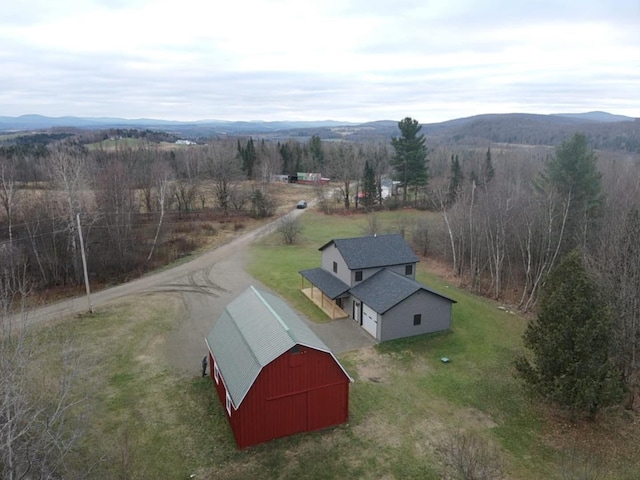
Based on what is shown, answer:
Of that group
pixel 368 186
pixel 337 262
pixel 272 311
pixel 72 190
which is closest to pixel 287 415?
pixel 272 311

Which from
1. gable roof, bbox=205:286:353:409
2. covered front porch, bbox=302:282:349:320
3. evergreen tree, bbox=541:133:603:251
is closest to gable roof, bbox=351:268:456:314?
covered front porch, bbox=302:282:349:320

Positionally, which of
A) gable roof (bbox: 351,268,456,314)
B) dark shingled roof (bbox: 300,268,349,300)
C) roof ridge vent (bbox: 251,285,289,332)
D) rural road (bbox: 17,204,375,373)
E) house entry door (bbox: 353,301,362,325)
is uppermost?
roof ridge vent (bbox: 251,285,289,332)

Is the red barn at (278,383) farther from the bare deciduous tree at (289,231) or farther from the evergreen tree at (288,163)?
the evergreen tree at (288,163)

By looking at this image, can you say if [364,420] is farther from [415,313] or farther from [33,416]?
[33,416]

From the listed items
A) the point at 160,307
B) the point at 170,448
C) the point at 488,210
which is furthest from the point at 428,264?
the point at 170,448

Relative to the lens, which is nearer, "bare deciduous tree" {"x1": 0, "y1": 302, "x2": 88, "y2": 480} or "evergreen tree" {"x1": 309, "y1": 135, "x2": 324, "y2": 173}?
"bare deciduous tree" {"x1": 0, "y1": 302, "x2": 88, "y2": 480}

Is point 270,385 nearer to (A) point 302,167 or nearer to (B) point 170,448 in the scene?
(B) point 170,448

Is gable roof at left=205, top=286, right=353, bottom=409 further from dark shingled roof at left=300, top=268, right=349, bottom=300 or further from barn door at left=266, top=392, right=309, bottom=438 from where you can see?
dark shingled roof at left=300, top=268, right=349, bottom=300
